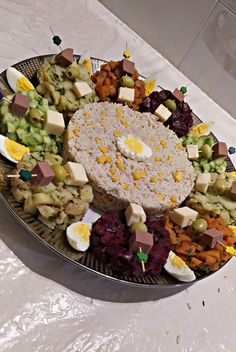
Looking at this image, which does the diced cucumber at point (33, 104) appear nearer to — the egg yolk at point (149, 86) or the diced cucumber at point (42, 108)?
the diced cucumber at point (42, 108)

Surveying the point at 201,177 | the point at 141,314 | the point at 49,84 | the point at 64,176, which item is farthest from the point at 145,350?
the point at 49,84

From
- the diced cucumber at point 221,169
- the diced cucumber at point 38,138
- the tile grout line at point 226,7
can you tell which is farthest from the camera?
the tile grout line at point 226,7

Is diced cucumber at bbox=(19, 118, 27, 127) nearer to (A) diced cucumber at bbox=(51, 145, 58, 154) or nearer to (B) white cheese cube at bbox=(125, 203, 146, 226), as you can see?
(A) diced cucumber at bbox=(51, 145, 58, 154)

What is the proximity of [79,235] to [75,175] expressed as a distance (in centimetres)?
23

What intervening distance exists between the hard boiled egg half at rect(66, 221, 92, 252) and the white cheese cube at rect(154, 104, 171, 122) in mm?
A: 853

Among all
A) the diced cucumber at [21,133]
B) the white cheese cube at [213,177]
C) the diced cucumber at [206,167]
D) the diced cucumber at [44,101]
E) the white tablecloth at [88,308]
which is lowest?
the white tablecloth at [88,308]

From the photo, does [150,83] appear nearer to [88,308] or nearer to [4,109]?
[4,109]

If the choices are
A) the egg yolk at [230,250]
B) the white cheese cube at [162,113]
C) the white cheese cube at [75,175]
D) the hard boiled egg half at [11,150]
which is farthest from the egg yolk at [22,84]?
the egg yolk at [230,250]

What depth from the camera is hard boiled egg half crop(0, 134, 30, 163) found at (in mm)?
1680

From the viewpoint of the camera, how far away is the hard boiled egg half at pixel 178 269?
69.9 inches

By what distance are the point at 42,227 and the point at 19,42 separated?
1.19 meters

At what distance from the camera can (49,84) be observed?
6.50 ft

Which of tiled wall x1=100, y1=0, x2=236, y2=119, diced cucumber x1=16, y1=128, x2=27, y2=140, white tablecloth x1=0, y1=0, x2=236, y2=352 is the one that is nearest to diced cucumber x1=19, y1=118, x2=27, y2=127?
diced cucumber x1=16, y1=128, x2=27, y2=140

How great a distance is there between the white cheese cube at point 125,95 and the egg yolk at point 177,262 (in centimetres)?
83
